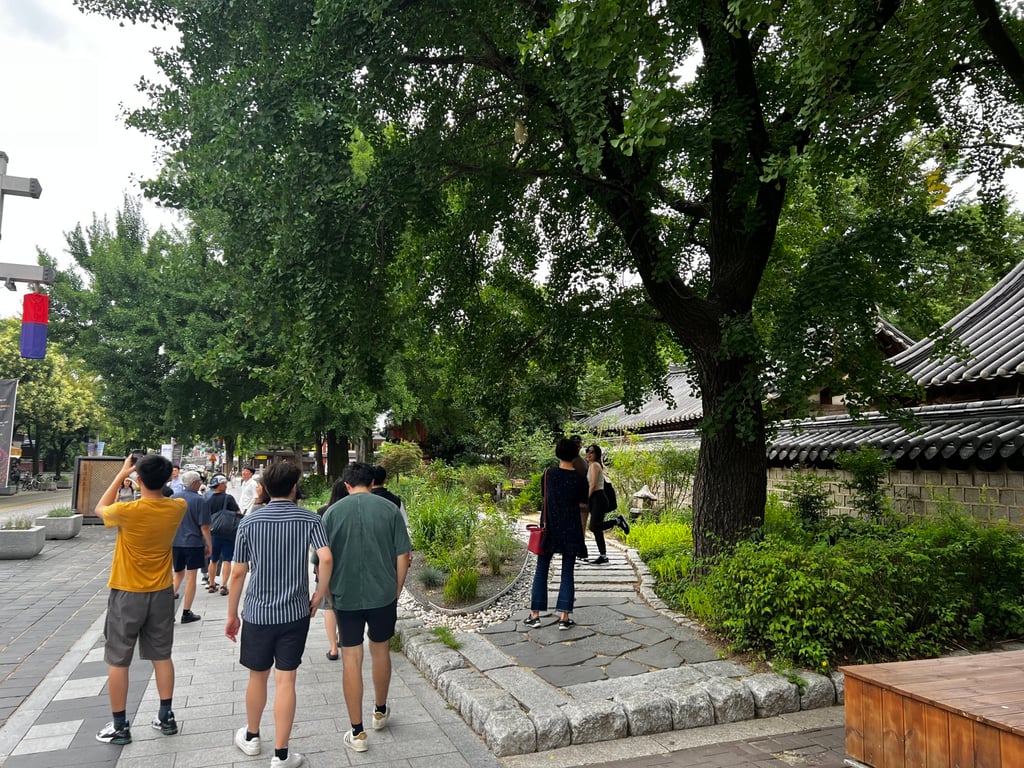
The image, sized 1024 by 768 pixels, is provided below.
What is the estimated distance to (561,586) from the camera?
672 cm

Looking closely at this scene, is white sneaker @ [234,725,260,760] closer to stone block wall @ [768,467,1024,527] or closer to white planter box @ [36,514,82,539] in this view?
stone block wall @ [768,467,1024,527]

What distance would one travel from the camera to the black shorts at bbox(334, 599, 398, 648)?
4418mm

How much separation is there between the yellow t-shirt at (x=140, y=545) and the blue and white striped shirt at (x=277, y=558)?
2.97 ft

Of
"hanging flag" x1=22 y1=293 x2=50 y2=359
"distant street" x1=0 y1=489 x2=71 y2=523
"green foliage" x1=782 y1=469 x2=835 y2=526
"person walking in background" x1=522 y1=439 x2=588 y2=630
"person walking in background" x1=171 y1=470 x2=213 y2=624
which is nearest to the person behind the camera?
"person walking in background" x1=522 y1=439 x2=588 y2=630

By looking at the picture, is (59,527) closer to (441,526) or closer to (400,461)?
(400,461)

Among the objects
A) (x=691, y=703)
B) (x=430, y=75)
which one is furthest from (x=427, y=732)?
(x=430, y=75)

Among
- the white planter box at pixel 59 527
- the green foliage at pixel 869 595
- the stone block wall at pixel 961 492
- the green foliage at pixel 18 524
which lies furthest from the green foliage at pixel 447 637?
the white planter box at pixel 59 527

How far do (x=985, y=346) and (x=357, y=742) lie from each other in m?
9.73

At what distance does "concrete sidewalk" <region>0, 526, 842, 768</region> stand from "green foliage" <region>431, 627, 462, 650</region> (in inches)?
4.3

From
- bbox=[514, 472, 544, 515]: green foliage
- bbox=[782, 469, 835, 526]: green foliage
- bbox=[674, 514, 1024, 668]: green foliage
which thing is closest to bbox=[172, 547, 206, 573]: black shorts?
bbox=[674, 514, 1024, 668]: green foliage

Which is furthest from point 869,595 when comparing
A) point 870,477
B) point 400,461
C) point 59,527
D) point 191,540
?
point 59,527

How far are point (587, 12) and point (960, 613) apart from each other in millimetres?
6250

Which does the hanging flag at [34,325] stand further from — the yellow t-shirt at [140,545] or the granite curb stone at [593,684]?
the granite curb stone at [593,684]

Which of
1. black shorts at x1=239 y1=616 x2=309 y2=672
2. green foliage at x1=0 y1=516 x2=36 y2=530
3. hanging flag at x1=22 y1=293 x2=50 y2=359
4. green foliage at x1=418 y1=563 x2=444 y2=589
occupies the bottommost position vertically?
green foliage at x1=418 y1=563 x2=444 y2=589
